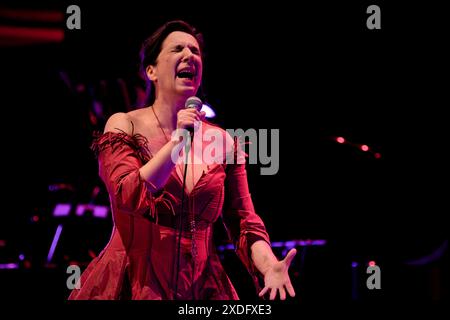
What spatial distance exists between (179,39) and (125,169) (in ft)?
1.98

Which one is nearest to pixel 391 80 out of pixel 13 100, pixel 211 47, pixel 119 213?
pixel 211 47

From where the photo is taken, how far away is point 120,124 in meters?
1.84

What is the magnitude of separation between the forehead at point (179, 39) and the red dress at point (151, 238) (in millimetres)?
406

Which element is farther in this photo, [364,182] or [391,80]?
[364,182]

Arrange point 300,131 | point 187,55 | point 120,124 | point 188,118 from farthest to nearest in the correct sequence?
point 300,131 < point 187,55 < point 120,124 < point 188,118

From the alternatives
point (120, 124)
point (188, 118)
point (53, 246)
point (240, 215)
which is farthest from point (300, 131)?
point (188, 118)

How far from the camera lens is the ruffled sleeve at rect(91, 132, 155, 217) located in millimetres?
1602

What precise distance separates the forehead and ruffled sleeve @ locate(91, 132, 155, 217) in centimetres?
40

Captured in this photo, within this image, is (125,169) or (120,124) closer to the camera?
(125,169)

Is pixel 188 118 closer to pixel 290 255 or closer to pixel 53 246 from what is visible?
pixel 290 255

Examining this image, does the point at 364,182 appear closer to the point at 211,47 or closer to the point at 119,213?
the point at 211,47

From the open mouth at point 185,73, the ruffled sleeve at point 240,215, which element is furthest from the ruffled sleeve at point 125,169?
the ruffled sleeve at point 240,215
